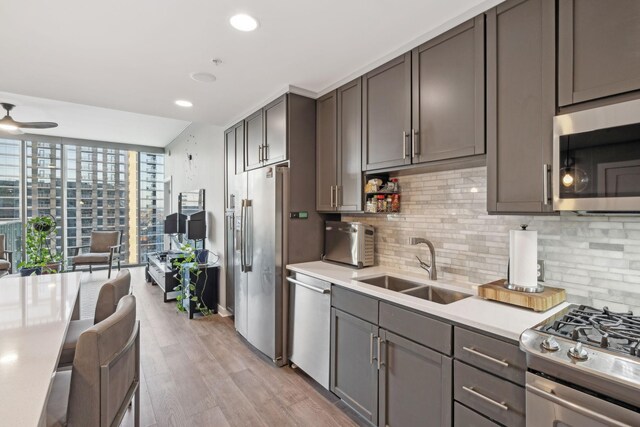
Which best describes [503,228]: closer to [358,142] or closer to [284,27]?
[358,142]

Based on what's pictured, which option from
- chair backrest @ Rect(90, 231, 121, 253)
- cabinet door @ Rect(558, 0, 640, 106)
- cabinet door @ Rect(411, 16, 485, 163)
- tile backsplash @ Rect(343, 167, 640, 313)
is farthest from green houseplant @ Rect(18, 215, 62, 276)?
cabinet door @ Rect(558, 0, 640, 106)

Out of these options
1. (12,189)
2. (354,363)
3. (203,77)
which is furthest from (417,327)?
(12,189)

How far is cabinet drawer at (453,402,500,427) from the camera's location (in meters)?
1.44

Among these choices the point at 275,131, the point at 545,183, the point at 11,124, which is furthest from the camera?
the point at 11,124

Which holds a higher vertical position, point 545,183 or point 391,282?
point 545,183

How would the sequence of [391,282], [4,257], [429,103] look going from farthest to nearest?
[4,257] < [391,282] < [429,103]

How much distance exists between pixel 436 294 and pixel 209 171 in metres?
3.75

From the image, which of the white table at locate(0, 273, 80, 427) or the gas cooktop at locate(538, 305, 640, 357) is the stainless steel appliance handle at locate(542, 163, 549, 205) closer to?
the gas cooktop at locate(538, 305, 640, 357)

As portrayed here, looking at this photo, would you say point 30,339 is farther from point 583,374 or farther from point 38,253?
point 38,253

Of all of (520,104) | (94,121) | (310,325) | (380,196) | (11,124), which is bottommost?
→ (310,325)

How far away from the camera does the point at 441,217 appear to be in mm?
2318

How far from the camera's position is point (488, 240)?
2.04 m

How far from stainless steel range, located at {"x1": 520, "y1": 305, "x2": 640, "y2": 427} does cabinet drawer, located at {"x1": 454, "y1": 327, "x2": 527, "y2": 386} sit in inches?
2.9

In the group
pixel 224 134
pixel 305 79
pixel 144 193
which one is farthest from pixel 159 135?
pixel 305 79
